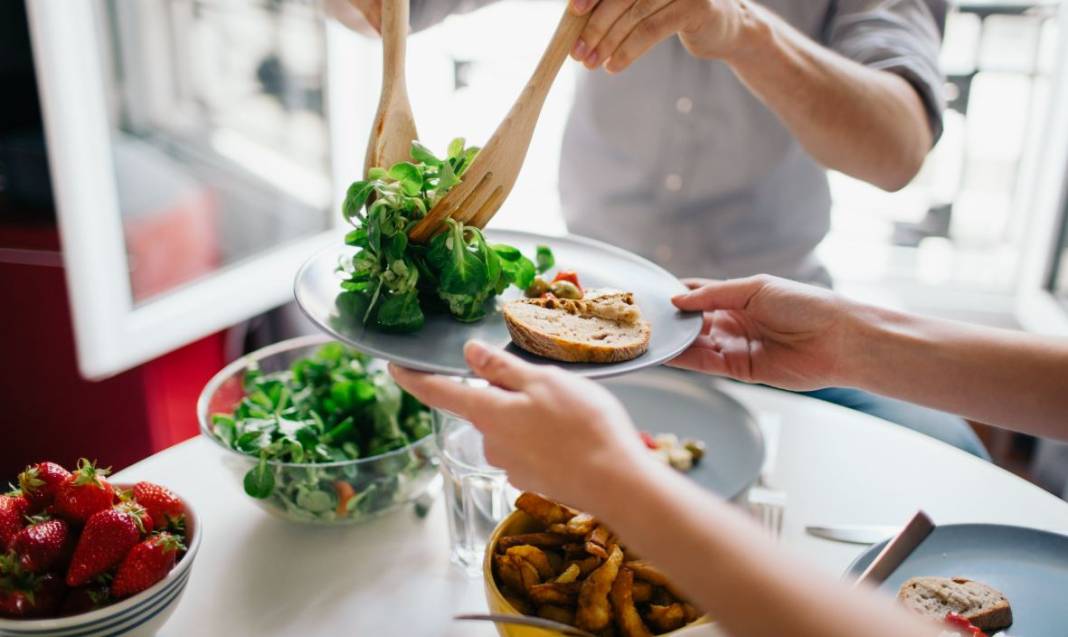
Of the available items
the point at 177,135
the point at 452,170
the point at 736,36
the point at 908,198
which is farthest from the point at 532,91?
the point at 908,198

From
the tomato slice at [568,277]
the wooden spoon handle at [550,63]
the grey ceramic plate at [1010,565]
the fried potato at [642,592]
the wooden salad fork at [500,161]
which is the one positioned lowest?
the grey ceramic plate at [1010,565]

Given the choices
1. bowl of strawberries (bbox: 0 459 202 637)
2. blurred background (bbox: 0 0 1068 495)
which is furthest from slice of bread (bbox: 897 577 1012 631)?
blurred background (bbox: 0 0 1068 495)

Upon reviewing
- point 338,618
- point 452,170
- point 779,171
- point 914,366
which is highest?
point 452,170

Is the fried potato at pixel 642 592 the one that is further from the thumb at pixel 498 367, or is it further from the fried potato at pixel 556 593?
the thumb at pixel 498 367

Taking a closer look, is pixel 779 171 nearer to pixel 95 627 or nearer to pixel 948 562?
pixel 948 562

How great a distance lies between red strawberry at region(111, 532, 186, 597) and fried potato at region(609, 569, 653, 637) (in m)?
0.42

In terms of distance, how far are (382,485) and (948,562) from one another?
2.09 feet

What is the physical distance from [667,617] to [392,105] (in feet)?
2.20

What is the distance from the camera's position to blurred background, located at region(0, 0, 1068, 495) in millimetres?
1904

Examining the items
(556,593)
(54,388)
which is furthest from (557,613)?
(54,388)

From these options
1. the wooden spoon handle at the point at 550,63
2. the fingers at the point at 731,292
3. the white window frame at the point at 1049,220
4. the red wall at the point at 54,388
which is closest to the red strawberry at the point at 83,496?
the wooden spoon handle at the point at 550,63

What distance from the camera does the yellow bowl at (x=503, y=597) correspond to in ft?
2.65

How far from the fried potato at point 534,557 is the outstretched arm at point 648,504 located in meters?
0.14

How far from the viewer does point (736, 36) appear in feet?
4.43
